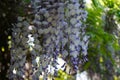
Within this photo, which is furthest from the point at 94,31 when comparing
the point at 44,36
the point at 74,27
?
the point at 44,36

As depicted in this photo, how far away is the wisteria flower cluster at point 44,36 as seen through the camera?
6.93ft

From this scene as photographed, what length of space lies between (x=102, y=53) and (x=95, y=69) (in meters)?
0.69

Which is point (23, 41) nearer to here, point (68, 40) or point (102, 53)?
point (68, 40)

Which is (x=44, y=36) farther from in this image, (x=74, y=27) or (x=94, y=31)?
(x=94, y=31)

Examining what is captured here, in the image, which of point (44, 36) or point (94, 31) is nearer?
point (44, 36)

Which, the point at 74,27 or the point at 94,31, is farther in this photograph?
the point at 94,31

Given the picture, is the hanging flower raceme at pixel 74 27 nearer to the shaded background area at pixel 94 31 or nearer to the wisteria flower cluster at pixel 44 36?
the wisteria flower cluster at pixel 44 36

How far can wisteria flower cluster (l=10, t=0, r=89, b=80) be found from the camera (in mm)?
2113

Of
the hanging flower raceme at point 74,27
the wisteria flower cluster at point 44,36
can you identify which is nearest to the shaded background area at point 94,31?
the wisteria flower cluster at point 44,36

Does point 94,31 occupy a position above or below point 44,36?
below

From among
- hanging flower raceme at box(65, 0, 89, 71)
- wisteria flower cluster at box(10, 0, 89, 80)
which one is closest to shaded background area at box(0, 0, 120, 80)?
wisteria flower cluster at box(10, 0, 89, 80)

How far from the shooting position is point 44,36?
2148mm

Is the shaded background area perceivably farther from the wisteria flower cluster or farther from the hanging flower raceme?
the hanging flower raceme

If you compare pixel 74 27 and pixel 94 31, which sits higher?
pixel 74 27
